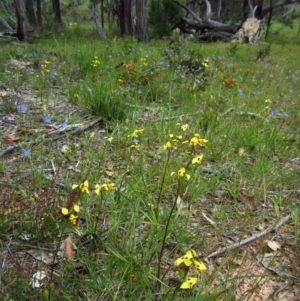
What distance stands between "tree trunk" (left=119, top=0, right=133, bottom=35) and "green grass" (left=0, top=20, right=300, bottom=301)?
9.11 m

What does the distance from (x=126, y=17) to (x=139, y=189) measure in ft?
39.5

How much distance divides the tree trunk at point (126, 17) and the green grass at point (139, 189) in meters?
9.11

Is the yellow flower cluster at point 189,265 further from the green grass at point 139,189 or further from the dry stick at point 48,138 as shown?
the dry stick at point 48,138

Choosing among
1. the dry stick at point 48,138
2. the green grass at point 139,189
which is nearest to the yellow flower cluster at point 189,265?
the green grass at point 139,189

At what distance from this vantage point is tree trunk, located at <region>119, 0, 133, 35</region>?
12.5 metres

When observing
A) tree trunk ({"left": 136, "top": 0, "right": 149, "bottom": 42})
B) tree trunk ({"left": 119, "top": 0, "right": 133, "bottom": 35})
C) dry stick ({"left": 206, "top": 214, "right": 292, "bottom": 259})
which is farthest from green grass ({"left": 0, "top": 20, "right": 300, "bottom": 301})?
tree trunk ({"left": 119, "top": 0, "right": 133, "bottom": 35})

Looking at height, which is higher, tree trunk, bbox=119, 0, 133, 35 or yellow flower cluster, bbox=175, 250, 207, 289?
tree trunk, bbox=119, 0, 133, 35

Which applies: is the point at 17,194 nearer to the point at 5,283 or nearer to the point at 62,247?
the point at 62,247

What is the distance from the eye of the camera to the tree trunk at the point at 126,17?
12.5 metres

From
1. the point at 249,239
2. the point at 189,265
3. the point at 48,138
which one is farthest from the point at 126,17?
A: the point at 189,265

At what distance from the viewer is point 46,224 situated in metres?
1.62

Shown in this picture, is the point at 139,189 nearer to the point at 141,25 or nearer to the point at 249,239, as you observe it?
the point at 249,239

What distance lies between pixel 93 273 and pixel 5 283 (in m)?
0.35

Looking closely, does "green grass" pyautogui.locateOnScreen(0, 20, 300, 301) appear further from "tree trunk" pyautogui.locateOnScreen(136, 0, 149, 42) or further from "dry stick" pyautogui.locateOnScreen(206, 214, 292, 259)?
"tree trunk" pyautogui.locateOnScreen(136, 0, 149, 42)
